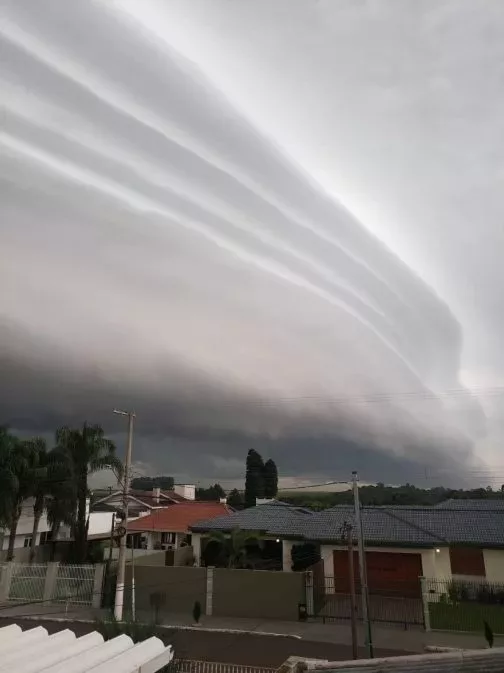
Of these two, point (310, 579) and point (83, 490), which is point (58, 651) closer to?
point (310, 579)

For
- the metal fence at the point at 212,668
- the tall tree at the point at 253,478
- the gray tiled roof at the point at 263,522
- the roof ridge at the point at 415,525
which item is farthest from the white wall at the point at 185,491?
the metal fence at the point at 212,668

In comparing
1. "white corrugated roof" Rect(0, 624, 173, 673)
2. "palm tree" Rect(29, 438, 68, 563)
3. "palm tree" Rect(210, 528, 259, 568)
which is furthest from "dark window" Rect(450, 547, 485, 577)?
"palm tree" Rect(29, 438, 68, 563)

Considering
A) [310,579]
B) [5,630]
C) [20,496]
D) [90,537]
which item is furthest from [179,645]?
[90,537]

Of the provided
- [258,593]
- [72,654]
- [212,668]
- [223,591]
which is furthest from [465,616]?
[72,654]

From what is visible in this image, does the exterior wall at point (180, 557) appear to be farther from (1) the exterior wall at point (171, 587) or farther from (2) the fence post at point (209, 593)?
(2) the fence post at point (209, 593)

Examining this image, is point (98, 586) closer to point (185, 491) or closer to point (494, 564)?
point (494, 564)

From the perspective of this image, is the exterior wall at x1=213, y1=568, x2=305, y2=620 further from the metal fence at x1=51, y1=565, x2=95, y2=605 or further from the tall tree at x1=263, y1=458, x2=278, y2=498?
the tall tree at x1=263, y1=458, x2=278, y2=498
